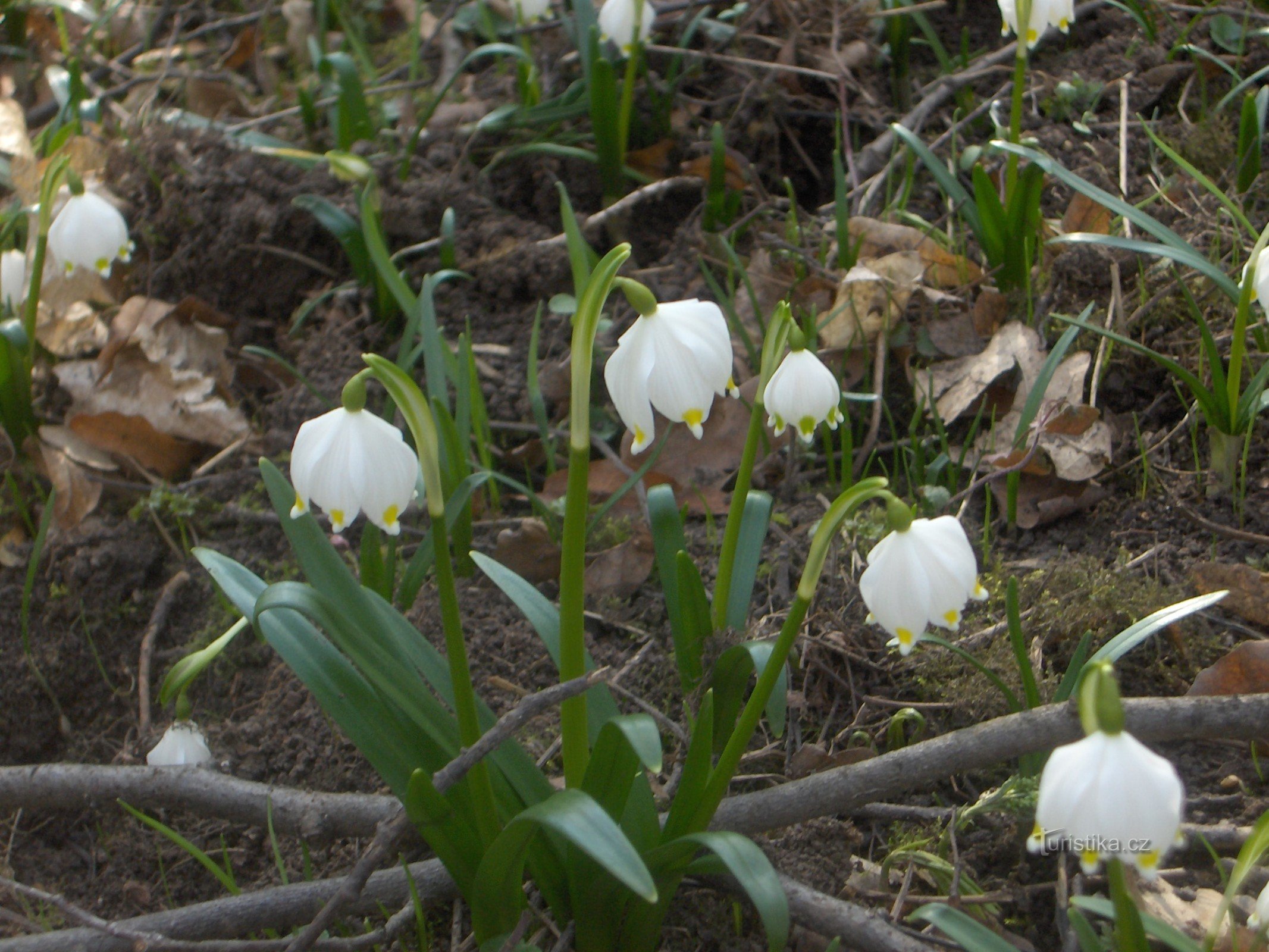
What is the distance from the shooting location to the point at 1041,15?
214cm

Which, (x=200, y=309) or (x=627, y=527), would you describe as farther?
(x=200, y=309)

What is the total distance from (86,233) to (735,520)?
1.66 metres

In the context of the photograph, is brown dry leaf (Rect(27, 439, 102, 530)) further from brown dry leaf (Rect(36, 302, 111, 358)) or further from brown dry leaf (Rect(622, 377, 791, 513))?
brown dry leaf (Rect(622, 377, 791, 513))

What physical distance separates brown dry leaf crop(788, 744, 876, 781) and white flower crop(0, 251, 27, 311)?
2.06 meters

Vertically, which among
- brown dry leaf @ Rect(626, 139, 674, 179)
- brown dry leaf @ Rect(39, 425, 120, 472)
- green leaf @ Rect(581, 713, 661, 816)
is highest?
brown dry leaf @ Rect(626, 139, 674, 179)

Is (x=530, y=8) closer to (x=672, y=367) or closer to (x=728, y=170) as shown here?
(x=728, y=170)

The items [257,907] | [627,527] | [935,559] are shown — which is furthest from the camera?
[627,527]

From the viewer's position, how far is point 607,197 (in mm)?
2832

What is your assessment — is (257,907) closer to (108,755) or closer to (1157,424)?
(108,755)

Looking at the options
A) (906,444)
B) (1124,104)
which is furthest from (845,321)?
(1124,104)

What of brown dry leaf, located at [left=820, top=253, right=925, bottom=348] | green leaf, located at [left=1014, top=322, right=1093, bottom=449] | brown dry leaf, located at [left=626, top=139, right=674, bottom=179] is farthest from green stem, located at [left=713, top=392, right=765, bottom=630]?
brown dry leaf, located at [left=626, top=139, right=674, bottom=179]

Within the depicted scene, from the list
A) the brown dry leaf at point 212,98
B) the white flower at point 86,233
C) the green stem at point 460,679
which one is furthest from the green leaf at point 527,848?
the brown dry leaf at point 212,98

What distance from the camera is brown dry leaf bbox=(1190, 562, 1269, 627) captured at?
1.65 m

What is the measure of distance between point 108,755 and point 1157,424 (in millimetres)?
1978
